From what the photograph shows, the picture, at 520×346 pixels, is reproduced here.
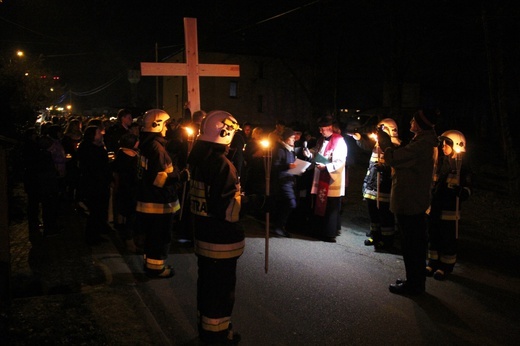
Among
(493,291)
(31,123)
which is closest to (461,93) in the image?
(31,123)

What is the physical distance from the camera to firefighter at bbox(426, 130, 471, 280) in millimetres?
6344

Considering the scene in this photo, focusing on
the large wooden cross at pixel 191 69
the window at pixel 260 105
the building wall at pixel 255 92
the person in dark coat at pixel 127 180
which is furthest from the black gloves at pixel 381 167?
the window at pixel 260 105

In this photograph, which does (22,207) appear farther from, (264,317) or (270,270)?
(264,317)

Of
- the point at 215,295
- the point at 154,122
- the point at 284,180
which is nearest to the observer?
the point at 215,295

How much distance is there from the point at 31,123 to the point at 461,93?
1303 inches

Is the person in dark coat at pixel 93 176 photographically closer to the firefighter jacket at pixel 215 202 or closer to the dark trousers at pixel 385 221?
the firefighter jacket at pixel 215 202

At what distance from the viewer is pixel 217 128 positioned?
13.7 feet

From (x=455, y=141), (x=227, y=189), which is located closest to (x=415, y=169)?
(x=455, y=141)

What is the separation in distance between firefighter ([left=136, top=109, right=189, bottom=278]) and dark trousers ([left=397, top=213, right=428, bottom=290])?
9.63 ft

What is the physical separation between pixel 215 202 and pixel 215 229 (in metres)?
0.28

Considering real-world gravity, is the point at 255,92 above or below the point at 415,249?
above

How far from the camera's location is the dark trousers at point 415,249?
225 inches

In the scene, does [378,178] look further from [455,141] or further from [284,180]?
[284,180]

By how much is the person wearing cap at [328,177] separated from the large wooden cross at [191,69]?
78.3 inches
